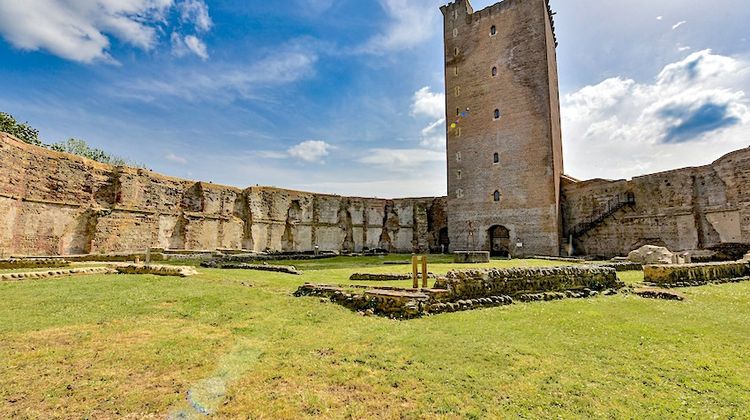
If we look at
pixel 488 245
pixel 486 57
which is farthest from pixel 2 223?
pixel 486 57

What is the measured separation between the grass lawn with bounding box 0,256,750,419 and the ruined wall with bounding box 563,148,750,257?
14.7 m

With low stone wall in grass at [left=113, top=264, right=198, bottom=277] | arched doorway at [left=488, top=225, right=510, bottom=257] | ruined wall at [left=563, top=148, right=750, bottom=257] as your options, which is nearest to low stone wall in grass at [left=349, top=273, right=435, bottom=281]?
low stone wall in grass at [left=113, top=264, right=198, bottom=277]

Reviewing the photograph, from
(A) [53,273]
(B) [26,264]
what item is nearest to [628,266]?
(A) [53,273]

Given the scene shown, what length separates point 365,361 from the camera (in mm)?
4879

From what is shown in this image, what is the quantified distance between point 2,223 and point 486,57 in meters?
33.4

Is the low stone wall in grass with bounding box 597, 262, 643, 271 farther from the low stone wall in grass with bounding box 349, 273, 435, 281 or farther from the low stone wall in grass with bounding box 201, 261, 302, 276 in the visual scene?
the low stone wall in grass with bounding box 201, 261, 302, 276

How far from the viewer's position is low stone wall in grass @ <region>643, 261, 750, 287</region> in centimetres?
1124

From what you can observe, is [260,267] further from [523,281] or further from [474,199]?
[474,199]

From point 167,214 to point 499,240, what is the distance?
25856mm

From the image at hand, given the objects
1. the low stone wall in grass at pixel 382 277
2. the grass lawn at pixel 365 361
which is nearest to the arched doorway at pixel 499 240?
the low stone wall in grass at pixel 382 277

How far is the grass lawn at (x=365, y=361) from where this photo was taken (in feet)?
12.1

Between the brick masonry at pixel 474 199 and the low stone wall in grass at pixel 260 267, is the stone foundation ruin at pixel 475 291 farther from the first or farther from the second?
the brick masonry at pixel 474 199

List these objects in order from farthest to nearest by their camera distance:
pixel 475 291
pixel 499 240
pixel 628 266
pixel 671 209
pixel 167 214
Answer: pixel 499 240 → pixel 167 214 → pixel 671 209 → pixel 628 266 → pixel 475 291

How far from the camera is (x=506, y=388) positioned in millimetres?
4016
